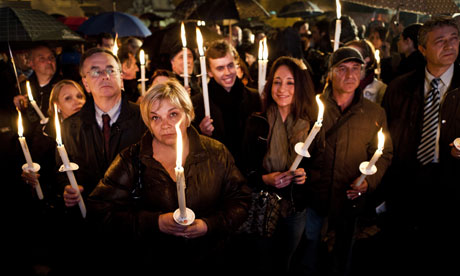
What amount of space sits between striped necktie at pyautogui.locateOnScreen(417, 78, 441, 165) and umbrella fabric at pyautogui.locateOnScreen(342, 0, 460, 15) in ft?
2.12

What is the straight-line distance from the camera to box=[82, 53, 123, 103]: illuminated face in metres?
2.80

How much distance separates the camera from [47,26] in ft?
12.9

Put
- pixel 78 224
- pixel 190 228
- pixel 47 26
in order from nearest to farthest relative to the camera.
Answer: pixel 190 228, pixel 78 224, pixel 47 26

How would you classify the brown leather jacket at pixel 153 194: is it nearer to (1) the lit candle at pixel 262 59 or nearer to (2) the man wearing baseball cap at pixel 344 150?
(2) the man wearing baseball cap at pixel 344 150

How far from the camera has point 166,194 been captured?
2.11m

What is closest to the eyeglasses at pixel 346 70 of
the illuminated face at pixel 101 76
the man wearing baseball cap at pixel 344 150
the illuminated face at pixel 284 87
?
the man wearing baseball cap at pixel 344 150

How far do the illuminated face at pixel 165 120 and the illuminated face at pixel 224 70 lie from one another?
135 centimetres

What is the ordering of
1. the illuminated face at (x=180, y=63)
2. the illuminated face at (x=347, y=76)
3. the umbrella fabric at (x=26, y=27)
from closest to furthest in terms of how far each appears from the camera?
the illuminated face at (x=347, y=76) < the umbrella fabric at (x=26, y=27) < the illuminated face at (x=180, y=63)

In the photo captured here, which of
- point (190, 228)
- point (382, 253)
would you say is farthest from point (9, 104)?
point (382, 253)

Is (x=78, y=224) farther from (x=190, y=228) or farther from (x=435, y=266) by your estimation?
(x=435, y=266)

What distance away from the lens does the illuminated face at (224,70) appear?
11.2ft

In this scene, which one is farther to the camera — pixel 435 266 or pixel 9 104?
pixel 9 104

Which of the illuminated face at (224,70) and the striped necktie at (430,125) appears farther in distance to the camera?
the illuminated face at (224,70)

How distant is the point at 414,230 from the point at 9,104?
5740mm
